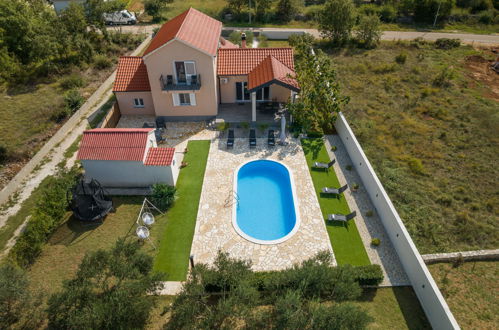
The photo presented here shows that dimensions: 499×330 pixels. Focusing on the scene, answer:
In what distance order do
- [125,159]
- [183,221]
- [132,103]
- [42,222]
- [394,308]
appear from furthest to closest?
[132,103] < [125,159] < [183,221] < [42,222] < [394,308]

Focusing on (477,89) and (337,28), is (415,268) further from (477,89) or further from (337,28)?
(337,28)

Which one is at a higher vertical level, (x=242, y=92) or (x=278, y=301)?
(x=278, y=301)

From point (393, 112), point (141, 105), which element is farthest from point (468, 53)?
point (141, 105)

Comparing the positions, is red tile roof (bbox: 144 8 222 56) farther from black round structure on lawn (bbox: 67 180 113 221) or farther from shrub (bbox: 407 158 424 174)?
shrub (bbox: 407 158 424 174)

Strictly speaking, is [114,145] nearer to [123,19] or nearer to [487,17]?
[123,19]

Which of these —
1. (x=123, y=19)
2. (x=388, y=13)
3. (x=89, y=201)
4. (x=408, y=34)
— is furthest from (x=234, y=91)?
(x=388, y=13)

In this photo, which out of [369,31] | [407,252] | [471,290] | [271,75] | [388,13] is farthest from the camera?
[388,13]
